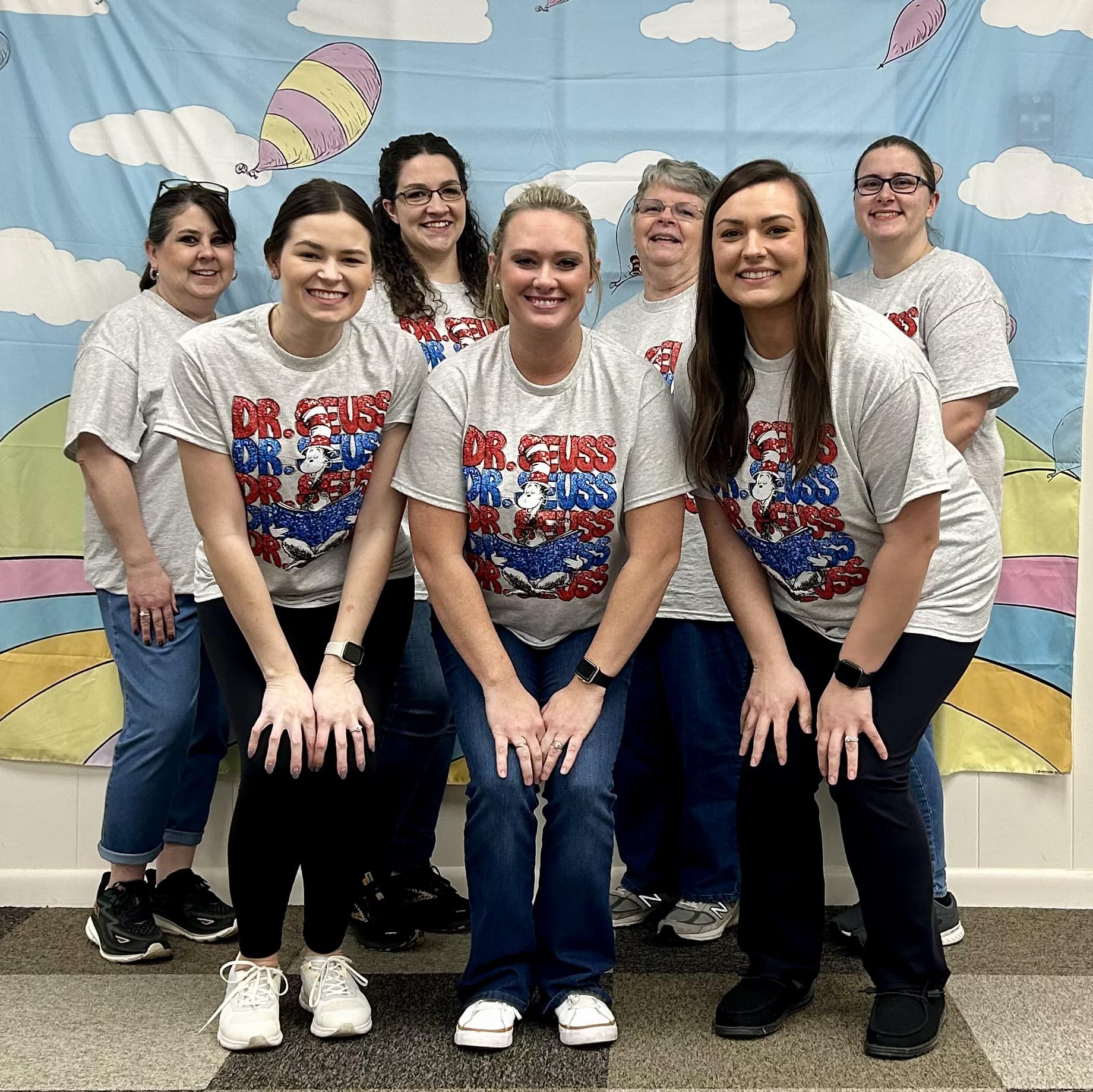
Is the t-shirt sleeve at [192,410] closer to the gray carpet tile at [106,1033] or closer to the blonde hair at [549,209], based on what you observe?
the blonde hair at [549,209]

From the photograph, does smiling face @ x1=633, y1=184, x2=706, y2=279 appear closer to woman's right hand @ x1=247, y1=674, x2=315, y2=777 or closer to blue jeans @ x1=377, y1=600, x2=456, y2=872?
blue jeans @ x1=377, y1=600, x2=456, y2=872

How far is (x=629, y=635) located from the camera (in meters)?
1.82

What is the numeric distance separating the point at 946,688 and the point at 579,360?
79cm

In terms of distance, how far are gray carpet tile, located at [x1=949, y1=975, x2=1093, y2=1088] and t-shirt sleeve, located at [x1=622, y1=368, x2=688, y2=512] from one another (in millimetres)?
1011

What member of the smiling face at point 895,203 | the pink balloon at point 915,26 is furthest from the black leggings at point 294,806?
the pink balloon at point 915,26

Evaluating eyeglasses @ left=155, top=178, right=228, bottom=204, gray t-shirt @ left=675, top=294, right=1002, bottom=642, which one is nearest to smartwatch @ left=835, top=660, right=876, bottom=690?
gray t-shirt @ left=675, top=294, right=1002, bottom=642

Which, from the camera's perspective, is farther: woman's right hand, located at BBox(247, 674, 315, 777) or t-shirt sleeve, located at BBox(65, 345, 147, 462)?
t-shirt sleeve, located at BBox(65, 345, 147, 462)

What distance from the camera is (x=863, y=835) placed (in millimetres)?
1739

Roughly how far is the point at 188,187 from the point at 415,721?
4.06 ft

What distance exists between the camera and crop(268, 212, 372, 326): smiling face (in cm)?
178

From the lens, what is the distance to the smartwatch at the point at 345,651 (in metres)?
1.82

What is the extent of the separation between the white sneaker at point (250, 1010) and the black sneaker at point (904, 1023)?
933mm

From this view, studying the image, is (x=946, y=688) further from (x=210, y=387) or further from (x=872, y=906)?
(x=210, y=387)

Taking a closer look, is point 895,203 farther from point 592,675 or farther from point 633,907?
point 633,907
